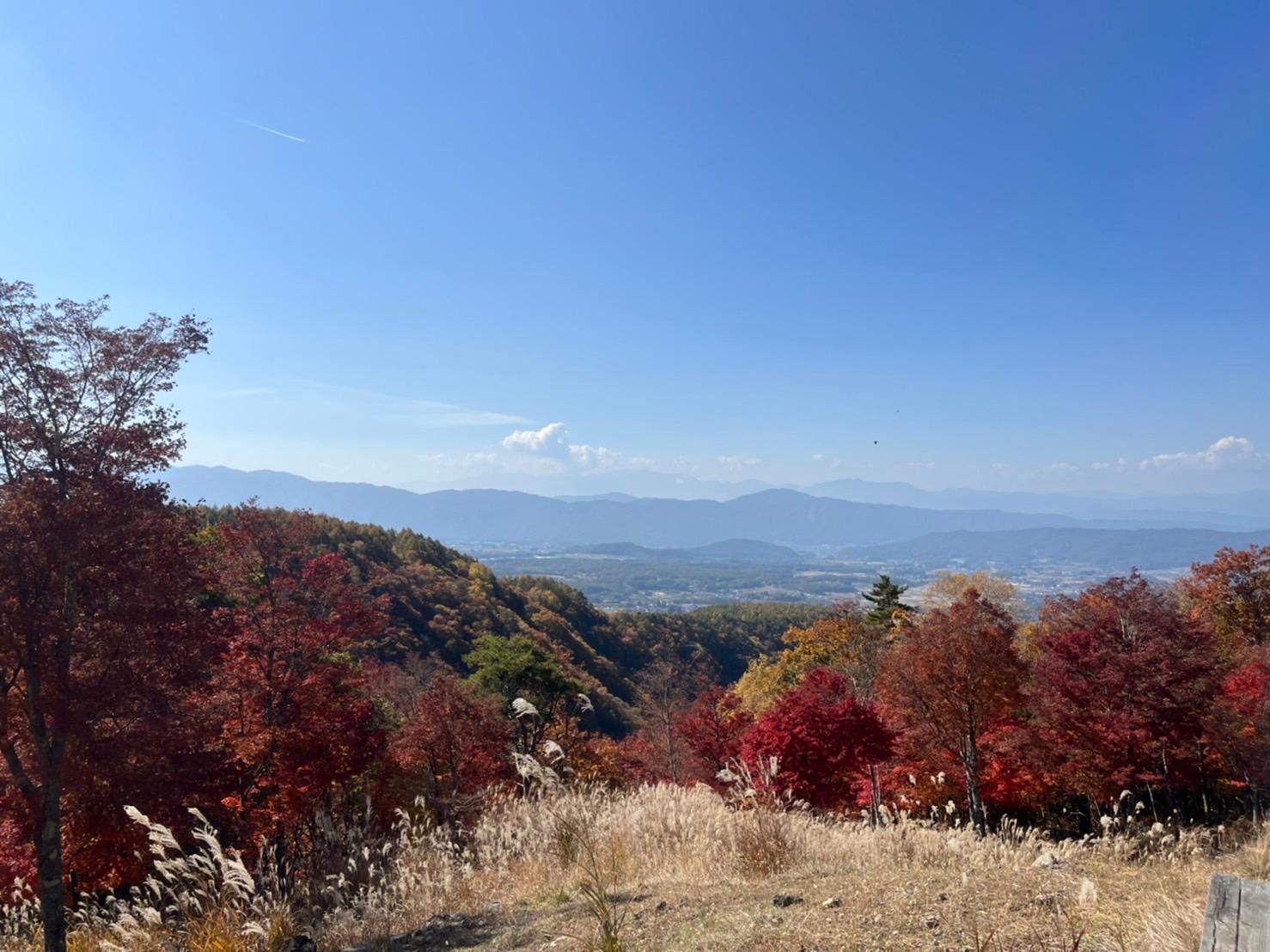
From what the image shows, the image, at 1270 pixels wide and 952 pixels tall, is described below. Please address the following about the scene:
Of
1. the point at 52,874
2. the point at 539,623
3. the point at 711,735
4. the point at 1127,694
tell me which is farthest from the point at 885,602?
the point at 539,623

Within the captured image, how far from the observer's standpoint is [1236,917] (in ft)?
5.53

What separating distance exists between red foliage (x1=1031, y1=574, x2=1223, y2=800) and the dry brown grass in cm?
681

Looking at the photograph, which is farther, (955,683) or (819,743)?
(955,683)

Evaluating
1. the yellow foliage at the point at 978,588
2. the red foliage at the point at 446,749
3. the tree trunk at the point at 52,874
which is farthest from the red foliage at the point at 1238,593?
the tree trunk at the point at 52,874

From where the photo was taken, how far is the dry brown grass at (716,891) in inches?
122

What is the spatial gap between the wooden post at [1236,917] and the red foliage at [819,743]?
1157 cm

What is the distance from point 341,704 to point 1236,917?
12.6 metres

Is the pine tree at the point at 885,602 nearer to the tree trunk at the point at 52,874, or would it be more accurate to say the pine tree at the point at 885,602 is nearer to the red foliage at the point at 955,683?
the red foliage at the point at 955,683

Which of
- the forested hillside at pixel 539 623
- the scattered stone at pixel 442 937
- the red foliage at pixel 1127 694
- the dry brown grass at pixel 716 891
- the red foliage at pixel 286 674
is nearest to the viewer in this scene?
the dry brown grass at pixel 716 891

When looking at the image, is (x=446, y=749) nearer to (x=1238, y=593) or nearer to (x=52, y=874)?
(x=52, y=874)

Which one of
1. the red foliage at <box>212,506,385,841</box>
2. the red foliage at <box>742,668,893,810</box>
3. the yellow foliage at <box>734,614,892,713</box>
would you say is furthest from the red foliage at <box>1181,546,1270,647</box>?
the red foliage at <box>212,506,385,841</box>

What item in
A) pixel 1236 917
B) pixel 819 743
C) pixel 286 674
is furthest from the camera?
pixel 819 743

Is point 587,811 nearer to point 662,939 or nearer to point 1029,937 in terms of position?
point 662,939

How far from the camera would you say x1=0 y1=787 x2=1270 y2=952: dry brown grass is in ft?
10.2
